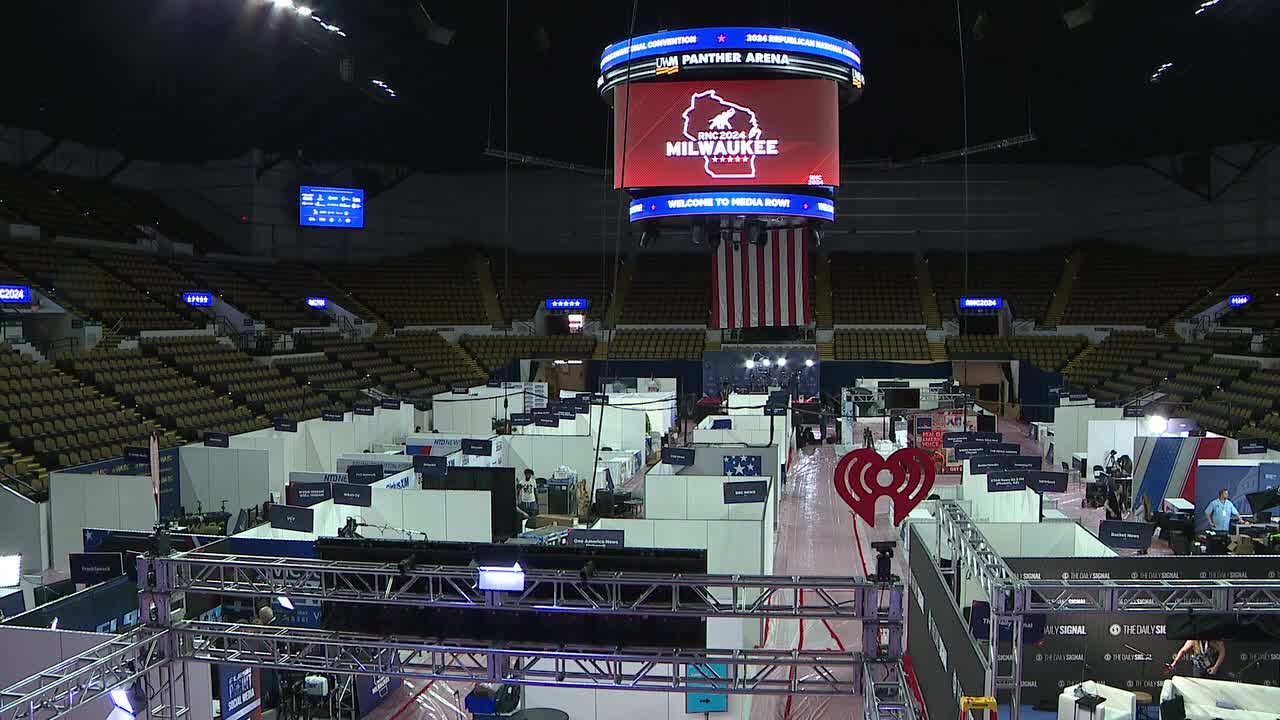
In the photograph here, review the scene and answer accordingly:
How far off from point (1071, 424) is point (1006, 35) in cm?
724

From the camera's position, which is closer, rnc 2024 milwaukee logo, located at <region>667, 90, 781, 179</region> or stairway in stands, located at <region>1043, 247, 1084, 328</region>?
rnc 2024 milwaukee logo, located at <region>667, 90, 781, 179</region>

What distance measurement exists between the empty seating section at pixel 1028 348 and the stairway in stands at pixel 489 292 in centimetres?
1377

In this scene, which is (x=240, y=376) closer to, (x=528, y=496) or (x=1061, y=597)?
(x=528, y=496)

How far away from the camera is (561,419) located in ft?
55.8

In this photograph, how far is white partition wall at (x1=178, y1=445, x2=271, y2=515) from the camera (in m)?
12.7

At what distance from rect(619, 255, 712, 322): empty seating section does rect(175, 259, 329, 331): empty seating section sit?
32.0 feet

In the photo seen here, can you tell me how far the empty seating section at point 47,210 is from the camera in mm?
21156

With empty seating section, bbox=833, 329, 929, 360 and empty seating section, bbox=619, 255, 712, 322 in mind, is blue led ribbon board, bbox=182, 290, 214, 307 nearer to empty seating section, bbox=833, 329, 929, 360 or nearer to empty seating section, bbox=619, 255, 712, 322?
empty seating section, bbox=619, 255, 712, 322

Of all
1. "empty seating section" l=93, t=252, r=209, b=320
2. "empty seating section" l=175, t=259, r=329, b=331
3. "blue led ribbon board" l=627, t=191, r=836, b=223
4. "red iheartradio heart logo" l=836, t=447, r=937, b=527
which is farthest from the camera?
"empty seating section" l=175, t=259, r=329, b=331

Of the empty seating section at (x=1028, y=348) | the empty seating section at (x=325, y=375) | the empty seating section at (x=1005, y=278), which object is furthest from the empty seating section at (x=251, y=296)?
the empty seating section at (x=1005, y=278)

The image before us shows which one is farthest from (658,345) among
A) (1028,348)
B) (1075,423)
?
(1075,423)

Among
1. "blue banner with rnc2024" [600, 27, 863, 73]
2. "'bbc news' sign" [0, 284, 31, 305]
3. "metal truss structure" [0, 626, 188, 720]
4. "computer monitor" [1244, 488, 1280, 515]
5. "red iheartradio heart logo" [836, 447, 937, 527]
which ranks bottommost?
"metal truss structure" [0, 626, 188, 720]

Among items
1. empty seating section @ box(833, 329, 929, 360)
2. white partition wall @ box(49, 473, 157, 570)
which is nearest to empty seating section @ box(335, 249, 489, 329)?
empty seating section @ box(833, 329, 929, 360)

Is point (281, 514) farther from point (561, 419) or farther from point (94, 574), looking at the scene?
point (561, 419)
